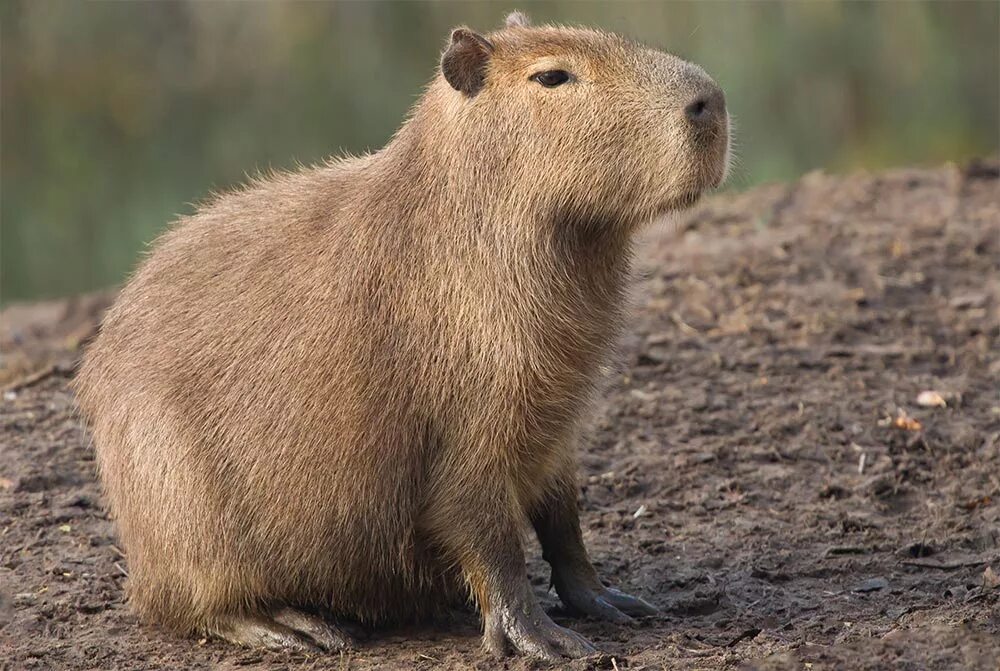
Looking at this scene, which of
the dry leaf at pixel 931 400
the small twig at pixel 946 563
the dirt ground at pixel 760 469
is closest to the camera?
the dirt ground at pixel 760 469

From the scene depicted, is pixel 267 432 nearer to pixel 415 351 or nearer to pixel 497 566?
pixel 415 351

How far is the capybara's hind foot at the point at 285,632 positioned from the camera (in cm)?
469

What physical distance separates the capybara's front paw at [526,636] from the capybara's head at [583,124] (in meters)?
1.20

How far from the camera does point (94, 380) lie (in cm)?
500

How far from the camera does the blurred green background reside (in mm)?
13258

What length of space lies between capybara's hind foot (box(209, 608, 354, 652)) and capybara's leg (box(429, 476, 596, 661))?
47 centimetres

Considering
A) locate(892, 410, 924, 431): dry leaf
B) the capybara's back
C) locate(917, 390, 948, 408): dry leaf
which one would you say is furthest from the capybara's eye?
locate(917, 390, 948, 408): dry leaf

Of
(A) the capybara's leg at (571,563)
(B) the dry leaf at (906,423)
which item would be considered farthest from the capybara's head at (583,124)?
(B) the dry leaf at (906,423)

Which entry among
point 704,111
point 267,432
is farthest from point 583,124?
point 267,432

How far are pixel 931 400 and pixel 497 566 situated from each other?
268 cm

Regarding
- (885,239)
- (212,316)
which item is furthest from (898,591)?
(885,239)

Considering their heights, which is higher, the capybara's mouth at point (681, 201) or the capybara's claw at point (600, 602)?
the capybara's mouth at point (681, 201)

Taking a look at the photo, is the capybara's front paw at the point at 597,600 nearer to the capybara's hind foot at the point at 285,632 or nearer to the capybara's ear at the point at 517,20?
the capybara's hind foot at the point at 285,632

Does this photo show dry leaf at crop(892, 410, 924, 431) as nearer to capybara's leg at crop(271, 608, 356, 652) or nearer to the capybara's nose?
the capybara's nose
